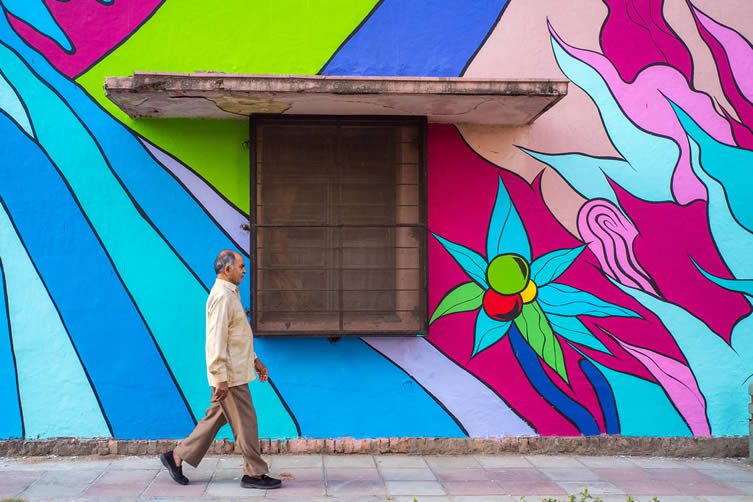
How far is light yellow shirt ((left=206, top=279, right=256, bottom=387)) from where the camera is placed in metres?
5.11

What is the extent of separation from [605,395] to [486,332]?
3.80ft

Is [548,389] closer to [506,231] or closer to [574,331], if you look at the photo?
[574,331]

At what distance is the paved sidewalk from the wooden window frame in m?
1.03

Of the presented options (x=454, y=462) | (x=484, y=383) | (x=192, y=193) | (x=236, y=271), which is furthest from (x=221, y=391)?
(x=484, y=383)

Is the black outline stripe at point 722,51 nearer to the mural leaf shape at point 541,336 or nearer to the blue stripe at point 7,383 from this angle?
the mural leaf shape at point 541,336

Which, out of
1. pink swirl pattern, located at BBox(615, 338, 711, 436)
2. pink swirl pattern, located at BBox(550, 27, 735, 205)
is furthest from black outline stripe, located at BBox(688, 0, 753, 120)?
pink swirl pattern, located at BBox(615, 338, 711, 436)

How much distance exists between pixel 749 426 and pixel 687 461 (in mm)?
624

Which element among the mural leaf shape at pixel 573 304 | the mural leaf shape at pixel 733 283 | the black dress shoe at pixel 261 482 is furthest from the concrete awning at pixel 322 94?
the black dress shoe at pixel 261 482

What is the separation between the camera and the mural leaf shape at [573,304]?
20.9 ft

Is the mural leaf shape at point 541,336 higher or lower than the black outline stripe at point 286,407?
higher

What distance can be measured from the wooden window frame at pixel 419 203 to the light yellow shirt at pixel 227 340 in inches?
31.9

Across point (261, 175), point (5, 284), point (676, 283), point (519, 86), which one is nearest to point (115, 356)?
point (5, 284)

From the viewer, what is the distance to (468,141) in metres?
6.39

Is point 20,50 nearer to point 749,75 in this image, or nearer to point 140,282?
point 140,282
